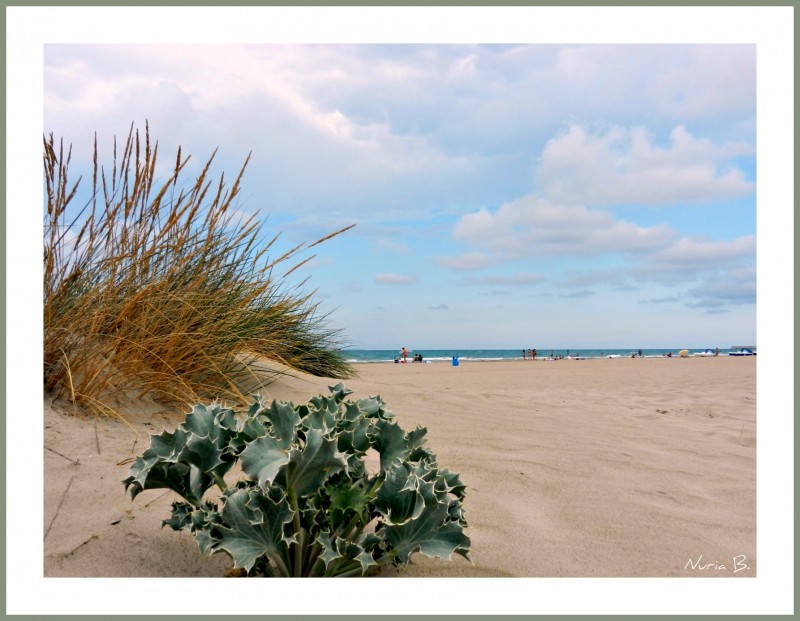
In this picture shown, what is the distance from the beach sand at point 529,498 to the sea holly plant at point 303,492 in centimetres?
25

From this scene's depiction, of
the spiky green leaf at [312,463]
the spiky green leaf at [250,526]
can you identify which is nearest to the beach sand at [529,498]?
the spiky green leaf at [250,526]

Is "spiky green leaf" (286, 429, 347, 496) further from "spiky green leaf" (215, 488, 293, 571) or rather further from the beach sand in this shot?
the beach sand

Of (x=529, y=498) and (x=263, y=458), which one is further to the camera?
(x=529, y=498)

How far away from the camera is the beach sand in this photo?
6.08 feet

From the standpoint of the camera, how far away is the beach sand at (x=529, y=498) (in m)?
1.85

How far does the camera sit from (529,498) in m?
2.47

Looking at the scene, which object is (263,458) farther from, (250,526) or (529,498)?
(529,498)

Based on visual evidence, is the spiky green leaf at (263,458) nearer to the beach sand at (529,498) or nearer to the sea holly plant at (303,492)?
the sea holly plant at (303,492)

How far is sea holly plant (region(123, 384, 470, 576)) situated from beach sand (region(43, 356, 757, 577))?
25 centimetres

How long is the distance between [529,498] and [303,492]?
1.27m

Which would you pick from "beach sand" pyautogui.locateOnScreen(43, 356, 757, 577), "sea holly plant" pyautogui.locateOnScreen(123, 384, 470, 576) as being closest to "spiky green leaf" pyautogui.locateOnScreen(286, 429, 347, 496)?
"sea holly plant" pyautogui.locateOnScreen(123, 384, 470, 576)

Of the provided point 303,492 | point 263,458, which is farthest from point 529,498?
point 263,458

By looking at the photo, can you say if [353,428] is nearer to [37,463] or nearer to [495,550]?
[495,550]

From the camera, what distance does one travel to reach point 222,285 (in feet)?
12.9
